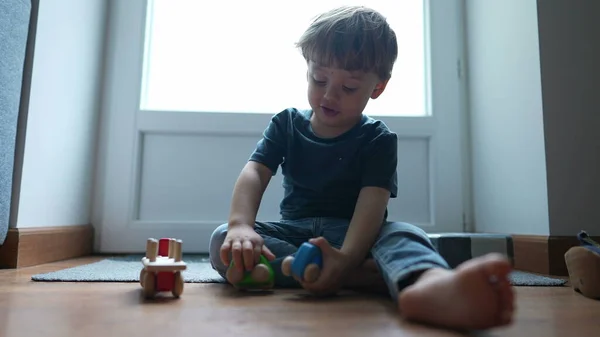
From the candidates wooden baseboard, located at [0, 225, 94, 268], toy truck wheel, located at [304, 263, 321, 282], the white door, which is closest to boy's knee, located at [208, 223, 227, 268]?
toy truck wheel, located at [304, 263, 321, 282]

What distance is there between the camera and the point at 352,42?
87 centimetres

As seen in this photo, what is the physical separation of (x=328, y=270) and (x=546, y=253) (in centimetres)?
63

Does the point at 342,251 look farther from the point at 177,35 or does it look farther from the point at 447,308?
the point at 177,35

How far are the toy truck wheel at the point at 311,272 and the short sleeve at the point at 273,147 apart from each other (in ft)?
1.03

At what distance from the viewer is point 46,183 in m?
1.25

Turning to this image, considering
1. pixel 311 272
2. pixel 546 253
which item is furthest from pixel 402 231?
pixel 546 253

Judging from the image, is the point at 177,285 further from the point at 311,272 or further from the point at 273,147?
the point at 273,147

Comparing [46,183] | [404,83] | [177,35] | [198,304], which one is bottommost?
[198,304]

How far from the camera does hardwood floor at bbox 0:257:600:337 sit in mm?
540

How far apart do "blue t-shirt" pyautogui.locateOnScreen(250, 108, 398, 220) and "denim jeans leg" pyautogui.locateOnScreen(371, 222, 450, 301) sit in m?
0.15

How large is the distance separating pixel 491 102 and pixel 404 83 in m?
0.31

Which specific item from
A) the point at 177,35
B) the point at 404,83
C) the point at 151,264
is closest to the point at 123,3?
the point at 177,35

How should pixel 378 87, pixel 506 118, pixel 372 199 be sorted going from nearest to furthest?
pixel 372 199, pixel 378 87, pixel 506 118

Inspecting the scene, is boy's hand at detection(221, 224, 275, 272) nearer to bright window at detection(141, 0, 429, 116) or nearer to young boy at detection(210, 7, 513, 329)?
young boy at detection(210, 7, 513, 329)
